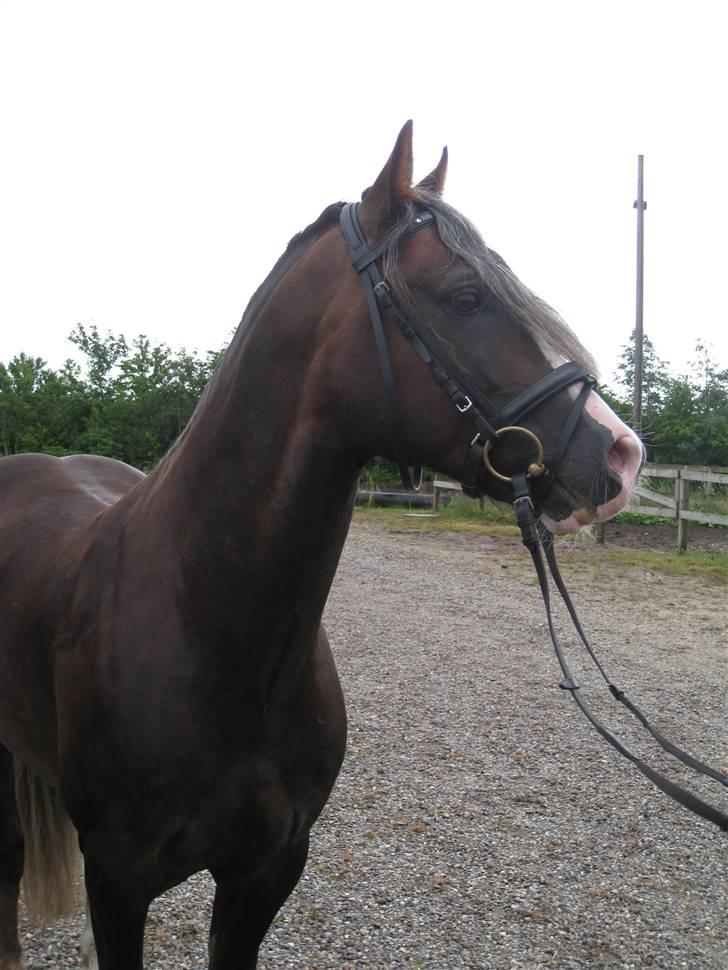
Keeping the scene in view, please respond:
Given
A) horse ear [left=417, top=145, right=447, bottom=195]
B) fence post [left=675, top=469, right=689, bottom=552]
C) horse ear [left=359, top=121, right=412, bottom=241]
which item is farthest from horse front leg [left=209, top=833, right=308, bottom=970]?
fence post [left=675, top=469, right=689, bottom=552]

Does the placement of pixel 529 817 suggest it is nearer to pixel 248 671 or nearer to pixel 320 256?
pixel 248 671

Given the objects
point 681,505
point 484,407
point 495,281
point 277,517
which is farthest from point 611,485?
point 681,505

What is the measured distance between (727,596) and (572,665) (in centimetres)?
356

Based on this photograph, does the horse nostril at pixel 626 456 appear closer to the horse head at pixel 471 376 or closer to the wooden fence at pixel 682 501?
the horse head at pixel 471 376

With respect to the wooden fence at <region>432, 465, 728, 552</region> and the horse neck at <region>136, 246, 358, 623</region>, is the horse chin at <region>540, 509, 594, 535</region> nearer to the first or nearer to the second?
the horse neck at <region>136, 246, 358, 623</region>

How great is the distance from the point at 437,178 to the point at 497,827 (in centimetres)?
338

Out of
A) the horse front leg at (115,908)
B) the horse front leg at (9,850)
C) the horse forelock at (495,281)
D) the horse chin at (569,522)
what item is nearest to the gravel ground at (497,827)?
the horse front leg at (9,850)

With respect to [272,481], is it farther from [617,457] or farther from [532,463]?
[617,457]

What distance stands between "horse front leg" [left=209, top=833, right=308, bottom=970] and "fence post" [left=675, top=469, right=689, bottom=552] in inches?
445

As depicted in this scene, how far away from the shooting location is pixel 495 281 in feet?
5.21

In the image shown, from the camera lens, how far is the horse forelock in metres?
A: 1.58

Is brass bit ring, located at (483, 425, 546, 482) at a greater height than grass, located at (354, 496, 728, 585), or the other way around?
brass bit ring, located at (483, 425, 546, 482)

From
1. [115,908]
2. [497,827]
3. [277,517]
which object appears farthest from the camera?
[497,827]

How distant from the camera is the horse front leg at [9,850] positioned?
2.89 m
